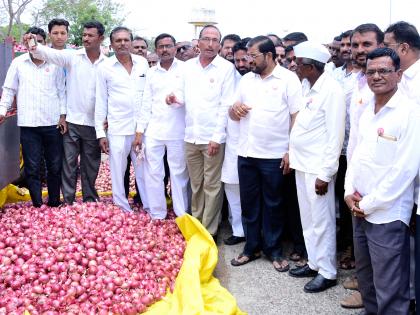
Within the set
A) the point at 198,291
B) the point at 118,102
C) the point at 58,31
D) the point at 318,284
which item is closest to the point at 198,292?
the point at 198,291

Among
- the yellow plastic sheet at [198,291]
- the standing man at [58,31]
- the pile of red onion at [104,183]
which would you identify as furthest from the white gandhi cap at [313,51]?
the pile of red onion at [104,183]

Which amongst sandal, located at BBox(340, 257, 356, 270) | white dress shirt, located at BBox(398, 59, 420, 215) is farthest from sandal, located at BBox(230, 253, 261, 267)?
white dress shirt, located at BBox(398, 59, 420, 215)

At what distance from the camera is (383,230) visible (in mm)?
2785

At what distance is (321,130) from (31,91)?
10.1ft

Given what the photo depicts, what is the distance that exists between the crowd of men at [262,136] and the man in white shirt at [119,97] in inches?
0.5

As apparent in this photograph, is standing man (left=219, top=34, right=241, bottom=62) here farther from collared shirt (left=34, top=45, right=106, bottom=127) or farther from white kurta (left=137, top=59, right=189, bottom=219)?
collared shirt (left=34, top=45, right=106, bottom=127)

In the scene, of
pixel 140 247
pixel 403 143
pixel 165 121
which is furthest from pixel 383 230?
pixel 165 121

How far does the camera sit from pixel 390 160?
2701 mm

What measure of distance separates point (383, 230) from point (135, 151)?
9.62 feet

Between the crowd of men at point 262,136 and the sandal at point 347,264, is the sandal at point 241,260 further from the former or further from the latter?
the sandal at point 347,264

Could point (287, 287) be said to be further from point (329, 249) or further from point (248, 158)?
point (248, 158)

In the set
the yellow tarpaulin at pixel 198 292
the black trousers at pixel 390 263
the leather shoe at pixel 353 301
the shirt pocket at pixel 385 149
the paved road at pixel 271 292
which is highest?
the shirt pocket at pixel 385 149

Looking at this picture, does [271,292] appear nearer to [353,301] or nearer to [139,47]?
[353,301]

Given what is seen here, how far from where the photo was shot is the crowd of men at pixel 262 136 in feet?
9.17
